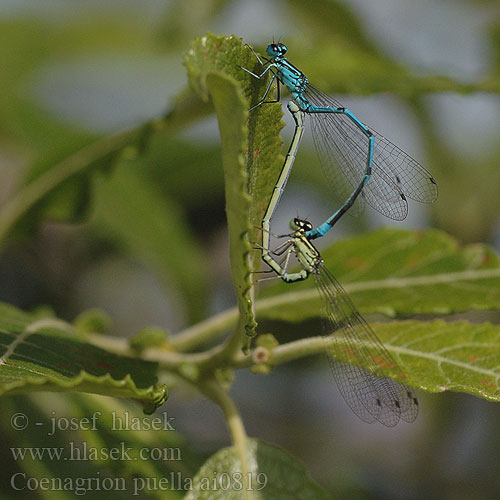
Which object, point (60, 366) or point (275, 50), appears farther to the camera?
point (275, 50)

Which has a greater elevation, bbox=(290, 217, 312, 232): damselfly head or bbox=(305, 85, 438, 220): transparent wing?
bbox=(305, 85, 438, 220): transparent wing

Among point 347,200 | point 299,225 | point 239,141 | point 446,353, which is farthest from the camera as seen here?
point 347,200

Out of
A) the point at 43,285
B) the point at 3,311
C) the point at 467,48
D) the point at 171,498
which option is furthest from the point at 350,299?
the point at 467,48

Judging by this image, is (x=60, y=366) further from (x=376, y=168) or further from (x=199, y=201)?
(x=199, y=201)

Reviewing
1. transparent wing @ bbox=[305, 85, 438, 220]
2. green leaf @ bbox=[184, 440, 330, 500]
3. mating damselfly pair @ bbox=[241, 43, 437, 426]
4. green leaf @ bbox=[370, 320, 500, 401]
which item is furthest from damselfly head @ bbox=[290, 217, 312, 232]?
green leaf @ bbox=[184, 440, 330, 500]

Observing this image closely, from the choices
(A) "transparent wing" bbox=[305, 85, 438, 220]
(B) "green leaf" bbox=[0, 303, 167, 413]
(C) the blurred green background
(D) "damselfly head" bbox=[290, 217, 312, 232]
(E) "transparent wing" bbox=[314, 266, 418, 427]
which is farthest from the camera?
(C) the blurred green background

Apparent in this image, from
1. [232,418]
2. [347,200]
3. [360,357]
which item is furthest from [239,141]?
[347,200]

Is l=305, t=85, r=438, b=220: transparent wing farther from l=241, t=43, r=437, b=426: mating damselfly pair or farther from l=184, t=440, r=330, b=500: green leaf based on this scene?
l=184, t=440, r=330, b=500: green leaf

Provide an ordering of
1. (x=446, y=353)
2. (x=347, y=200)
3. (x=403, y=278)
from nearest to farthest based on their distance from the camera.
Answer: (x=446, y=353)
(x=403, y=278)
(x=347, y=200)

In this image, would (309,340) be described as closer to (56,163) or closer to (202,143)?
(56,163)
